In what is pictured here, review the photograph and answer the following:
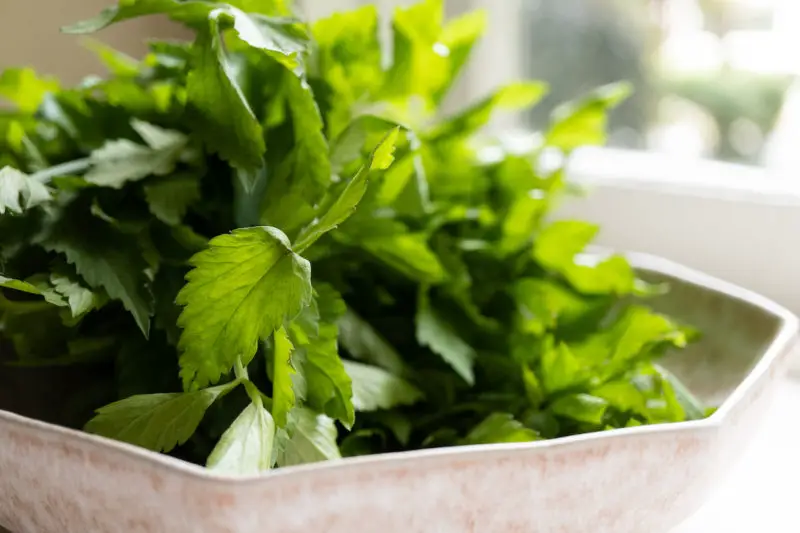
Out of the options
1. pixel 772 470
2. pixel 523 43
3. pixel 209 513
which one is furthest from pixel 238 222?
pixel 523 43

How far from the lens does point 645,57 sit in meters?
0.83

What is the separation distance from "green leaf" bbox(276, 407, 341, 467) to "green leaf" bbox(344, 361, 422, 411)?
3 centimetres

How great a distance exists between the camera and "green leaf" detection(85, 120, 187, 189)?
43 cm

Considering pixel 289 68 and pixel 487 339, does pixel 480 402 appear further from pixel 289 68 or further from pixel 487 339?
pixel 289 68

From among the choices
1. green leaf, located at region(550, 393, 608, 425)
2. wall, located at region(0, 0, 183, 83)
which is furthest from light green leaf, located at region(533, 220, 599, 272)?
wall, located at region(0, 0, 183, 83)

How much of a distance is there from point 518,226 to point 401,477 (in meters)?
0.25

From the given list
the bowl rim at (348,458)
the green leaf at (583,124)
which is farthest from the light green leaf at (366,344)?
the green leaf at (583,124)

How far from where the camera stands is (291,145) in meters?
0.46

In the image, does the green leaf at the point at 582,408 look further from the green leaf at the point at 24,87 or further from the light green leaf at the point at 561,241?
the green leaf at the point at 24,87

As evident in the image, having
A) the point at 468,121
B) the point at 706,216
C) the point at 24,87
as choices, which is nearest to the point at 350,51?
the point at 468,121

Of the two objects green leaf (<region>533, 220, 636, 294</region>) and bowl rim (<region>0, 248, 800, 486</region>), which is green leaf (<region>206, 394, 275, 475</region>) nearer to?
bowl rim (<region>0, 248, 800, 486</region>)

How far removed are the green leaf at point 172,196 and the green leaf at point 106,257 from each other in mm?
19

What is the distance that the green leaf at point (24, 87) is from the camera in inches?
21.0

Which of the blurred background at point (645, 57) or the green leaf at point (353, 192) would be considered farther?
the blurred background at point (645, 57)
